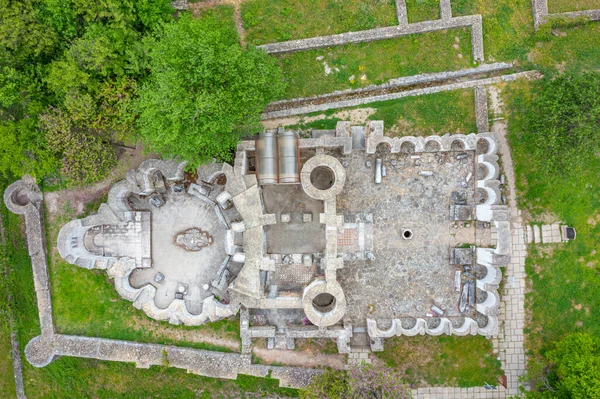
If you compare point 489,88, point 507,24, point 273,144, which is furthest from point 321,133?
point 507,24

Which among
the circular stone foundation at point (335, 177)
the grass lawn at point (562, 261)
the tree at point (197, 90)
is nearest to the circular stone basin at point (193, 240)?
the tree at point (197, 90)

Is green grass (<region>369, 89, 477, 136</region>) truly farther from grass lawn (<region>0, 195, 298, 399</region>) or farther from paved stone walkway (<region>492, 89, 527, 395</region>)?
grass lawn (<region>0, 195, 298, 399</region>)

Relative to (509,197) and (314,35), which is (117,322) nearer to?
(314,35)

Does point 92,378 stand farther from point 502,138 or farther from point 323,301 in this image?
point 502,138

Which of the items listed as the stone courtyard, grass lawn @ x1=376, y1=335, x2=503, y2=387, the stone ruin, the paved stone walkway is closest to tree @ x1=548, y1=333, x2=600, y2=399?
the paved stone walkway

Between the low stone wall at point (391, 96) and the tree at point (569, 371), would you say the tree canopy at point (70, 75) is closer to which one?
the low stone wall at point (391, 96)
